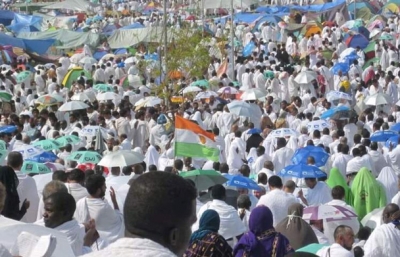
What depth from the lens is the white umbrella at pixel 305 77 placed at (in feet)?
76.0

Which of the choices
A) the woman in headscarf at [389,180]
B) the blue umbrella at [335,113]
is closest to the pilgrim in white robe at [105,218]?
the woman in headscarf at [389,180]

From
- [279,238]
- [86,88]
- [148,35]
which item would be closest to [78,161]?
[279,238]

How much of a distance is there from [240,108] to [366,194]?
23.1ft

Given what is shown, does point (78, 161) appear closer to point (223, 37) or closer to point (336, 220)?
point (336, 220)

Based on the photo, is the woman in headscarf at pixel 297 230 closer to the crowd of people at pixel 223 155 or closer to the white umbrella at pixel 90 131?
the crowd of people at pixel 223 155

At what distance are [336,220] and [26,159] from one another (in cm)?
470

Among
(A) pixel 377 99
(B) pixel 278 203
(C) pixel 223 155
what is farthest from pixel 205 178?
(A) pixel 377 99

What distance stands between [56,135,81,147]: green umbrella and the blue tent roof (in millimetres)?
18353

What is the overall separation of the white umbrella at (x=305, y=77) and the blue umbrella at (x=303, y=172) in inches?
431

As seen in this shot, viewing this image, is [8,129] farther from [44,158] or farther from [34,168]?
[34,168]

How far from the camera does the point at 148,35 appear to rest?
1300 inches

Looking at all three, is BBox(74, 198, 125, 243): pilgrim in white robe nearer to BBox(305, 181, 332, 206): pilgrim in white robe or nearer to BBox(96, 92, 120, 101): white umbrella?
BBox(305, 181, 332, 206): pilgrim in white robe

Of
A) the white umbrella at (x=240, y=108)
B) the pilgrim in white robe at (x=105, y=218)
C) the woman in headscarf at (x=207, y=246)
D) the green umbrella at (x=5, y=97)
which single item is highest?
the woman in headscarf at (x=207, y=246)

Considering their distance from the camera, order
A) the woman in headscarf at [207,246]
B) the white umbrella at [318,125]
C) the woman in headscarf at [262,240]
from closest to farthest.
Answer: the woman in headscarf at [207,246], the woman in headscarf at [262,240], the white umbrella at [318,125]
